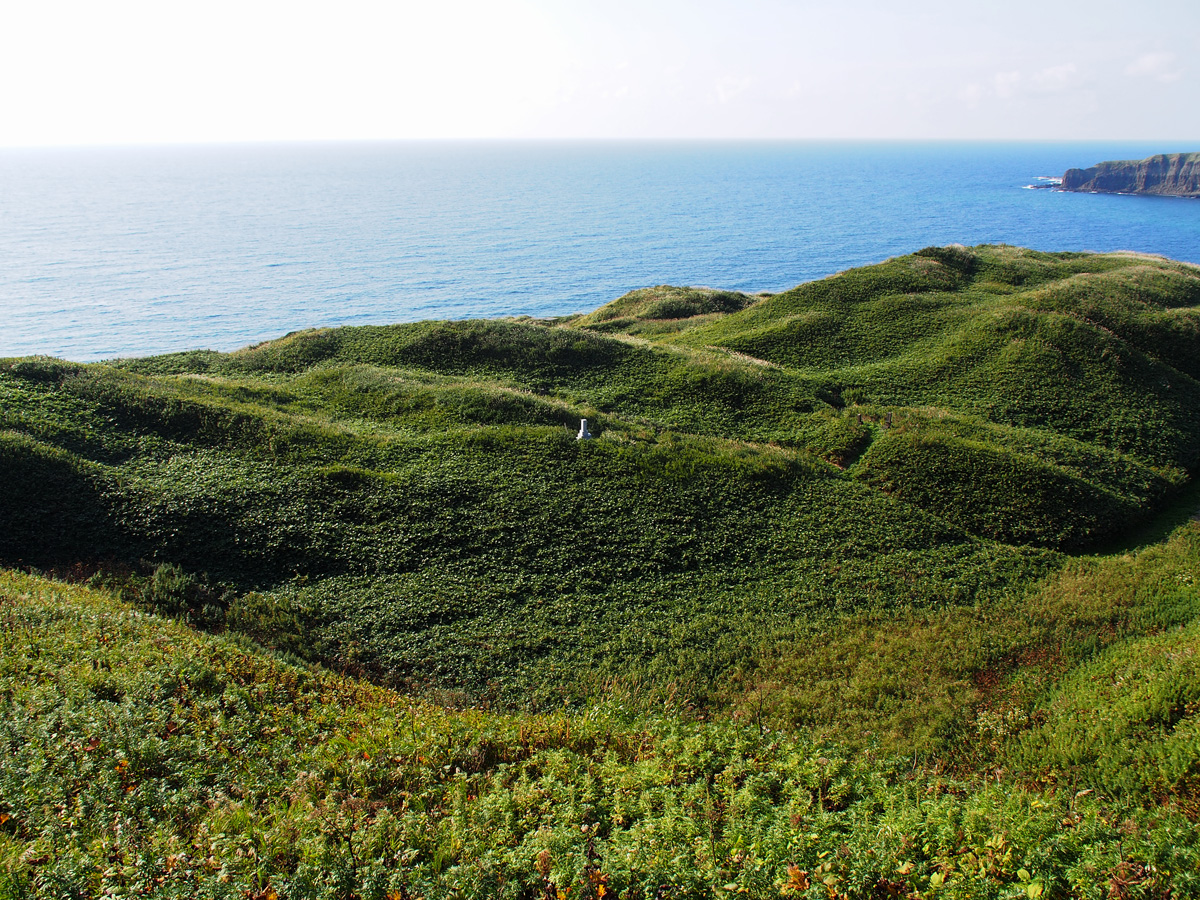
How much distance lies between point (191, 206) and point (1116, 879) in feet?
794

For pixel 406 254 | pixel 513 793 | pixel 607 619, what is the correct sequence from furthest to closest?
pixel 406 254 → pixel 607 619 → pixel 513 793

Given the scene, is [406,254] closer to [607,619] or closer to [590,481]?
[590,481]

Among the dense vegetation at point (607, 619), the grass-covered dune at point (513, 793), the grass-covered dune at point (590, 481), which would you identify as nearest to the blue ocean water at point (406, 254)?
the grass-covered dune at point (590, 481)

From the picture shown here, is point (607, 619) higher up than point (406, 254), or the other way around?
point (406, 254)

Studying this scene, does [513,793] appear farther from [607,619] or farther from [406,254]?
[406,254]

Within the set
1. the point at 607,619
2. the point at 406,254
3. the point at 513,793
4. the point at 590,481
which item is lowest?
the point at 607,619

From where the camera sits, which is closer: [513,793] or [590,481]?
[513,793]

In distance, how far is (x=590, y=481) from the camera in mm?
29484

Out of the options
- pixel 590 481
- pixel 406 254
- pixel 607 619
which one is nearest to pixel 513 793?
pixel 607 619

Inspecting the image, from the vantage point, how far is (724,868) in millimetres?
9766

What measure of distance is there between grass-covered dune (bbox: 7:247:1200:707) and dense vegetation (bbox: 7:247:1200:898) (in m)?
0.19

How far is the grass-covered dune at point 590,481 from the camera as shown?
832 inches

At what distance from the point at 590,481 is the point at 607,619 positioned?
886 cm

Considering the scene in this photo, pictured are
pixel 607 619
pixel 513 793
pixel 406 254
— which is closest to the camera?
pixel 513 793
